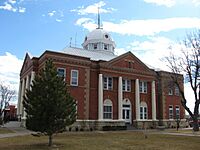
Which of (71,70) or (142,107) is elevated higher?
(71,70)

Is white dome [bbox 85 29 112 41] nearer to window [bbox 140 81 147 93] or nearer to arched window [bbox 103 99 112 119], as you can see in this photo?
window [bbox 140 81 147 93]

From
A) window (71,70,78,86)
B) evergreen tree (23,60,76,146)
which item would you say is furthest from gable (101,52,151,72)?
evergreen tree (23,60,76,146)

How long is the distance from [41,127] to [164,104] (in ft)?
101

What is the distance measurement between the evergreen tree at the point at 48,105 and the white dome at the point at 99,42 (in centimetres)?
3195

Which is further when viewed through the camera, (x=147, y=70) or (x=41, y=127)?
(x=147, y=70)

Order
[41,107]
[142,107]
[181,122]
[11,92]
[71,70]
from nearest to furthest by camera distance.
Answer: [41,107]
[71,70]
[142,107]
[181,122]
[11,92]

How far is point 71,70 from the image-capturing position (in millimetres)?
34125

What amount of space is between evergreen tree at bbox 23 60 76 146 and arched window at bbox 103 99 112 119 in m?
19.7

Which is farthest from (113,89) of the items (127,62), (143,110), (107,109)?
(143,110)

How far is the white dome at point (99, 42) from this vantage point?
48.8 m

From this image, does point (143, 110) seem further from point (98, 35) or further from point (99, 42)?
point (98, 35)

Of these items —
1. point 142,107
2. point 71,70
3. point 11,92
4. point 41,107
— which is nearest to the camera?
point 41,107

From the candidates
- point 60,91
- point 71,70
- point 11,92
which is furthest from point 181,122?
point 11,92

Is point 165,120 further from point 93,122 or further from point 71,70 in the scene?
point 71,70
